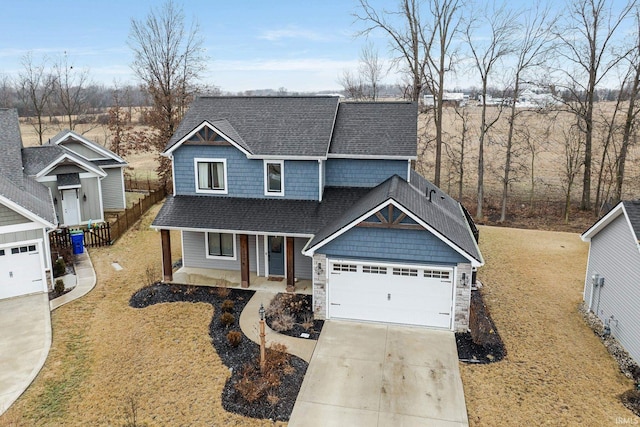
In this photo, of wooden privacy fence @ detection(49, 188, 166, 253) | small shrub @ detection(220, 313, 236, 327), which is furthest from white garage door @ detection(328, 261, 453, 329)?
wooden privacy fence @ detection(49, 188, 166, 253)

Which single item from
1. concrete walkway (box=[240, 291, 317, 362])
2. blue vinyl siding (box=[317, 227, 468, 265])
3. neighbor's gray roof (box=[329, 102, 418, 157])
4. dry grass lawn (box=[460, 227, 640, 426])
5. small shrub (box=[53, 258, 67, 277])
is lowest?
dry grass lawn (box=[460, 227, 640, 426])

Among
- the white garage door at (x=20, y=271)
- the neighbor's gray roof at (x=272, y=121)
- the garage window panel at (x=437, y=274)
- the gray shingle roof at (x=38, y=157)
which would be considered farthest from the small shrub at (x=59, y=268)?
the garage window panel at (x=437, y=274)

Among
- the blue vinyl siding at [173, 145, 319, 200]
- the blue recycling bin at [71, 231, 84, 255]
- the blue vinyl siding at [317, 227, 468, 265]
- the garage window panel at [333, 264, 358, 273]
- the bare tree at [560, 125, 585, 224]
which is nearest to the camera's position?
the blue vinyl siding at [317, 227, 468, 265]

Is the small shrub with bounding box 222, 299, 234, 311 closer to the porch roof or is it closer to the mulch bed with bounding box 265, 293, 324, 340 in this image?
the mulch bed with bounding box 265, 293, 324, 340

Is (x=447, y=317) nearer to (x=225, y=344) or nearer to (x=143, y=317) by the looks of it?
(x=225, y=344)

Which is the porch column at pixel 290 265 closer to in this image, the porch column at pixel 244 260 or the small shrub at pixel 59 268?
the porch column at pixel 244 260

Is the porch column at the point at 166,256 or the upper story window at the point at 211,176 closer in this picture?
the porch column at the point at 166,256

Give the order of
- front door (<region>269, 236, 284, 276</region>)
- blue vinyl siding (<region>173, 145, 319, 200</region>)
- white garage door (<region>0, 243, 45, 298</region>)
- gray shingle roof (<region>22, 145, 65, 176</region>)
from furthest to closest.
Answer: gray shingle roof (<region>22, 145, 65, 176</region>) → front door (<region>269, 236, 284, 276</region>) → blue vinyl siding (<region>173, 145, 319, 200</region>) → white garage door (<region>0, 243, 45, 298</region>)

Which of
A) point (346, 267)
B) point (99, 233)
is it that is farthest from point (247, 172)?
point (99, 233)
